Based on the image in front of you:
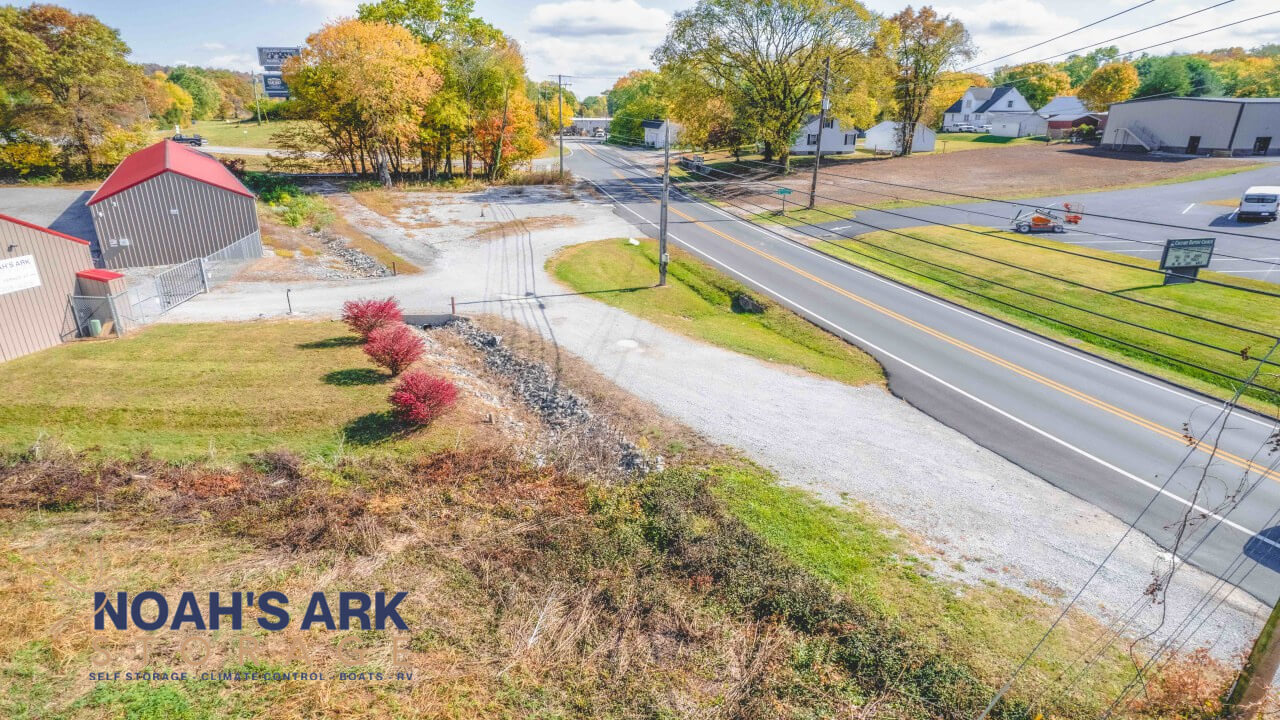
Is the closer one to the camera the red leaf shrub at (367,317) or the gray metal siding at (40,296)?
the gray metal siding at (40,296)

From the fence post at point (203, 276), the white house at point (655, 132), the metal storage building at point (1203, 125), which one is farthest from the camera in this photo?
the white house at point (655, 132)

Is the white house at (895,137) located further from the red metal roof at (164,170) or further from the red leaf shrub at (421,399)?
the red leaf shrub at (421,399)

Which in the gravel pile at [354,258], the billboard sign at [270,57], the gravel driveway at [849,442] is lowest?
the gravel driveway at [849,442]

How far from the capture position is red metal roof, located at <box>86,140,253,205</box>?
103 ft

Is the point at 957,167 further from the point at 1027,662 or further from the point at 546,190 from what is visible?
the point at 1027,662

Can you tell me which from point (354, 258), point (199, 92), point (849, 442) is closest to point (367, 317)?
point (354, 258)

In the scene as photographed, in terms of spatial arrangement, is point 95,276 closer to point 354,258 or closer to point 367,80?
point 354,258

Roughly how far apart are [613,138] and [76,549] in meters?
117

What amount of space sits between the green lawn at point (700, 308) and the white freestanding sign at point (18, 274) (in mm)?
20295

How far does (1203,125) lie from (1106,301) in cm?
5531

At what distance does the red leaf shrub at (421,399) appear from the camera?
55.0 feet

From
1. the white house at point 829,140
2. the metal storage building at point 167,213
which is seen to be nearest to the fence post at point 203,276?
the metal storage building at point 167,213

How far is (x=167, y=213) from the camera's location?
3231 cm

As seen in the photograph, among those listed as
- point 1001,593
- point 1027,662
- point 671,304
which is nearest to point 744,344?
point 671,304
